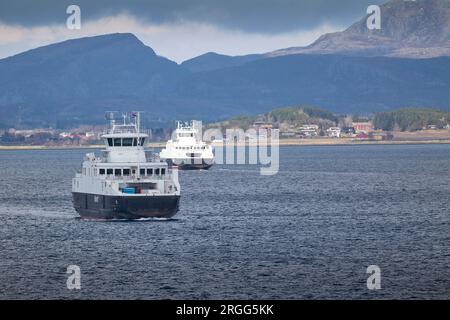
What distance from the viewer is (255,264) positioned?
79500 mm

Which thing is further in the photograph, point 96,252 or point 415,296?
point 96,252

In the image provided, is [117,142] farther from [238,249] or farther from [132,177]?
[238,249]

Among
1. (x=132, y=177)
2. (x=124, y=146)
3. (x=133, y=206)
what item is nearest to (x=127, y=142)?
(x=124, y=146)

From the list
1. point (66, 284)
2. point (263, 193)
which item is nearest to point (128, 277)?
point (66, 284)

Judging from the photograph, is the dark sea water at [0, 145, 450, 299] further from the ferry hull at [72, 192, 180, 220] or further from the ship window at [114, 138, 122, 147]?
the ship window at [114, 138, 122, 147]

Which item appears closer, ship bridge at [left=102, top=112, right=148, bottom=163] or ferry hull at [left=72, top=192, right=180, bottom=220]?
ferry hull at [left=72, top=192, right=180, bottom=220]

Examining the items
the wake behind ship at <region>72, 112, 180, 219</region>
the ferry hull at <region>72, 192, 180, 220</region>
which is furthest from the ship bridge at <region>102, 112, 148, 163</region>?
the ferry hull at <region>72, 192, 180, 220</region>

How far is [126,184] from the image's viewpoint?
98125mm

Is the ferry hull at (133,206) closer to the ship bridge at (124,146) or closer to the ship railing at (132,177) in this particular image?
the ship railing at (132,177)

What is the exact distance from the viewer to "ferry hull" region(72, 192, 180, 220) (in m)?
97.1

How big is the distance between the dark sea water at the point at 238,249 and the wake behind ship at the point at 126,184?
142cm
